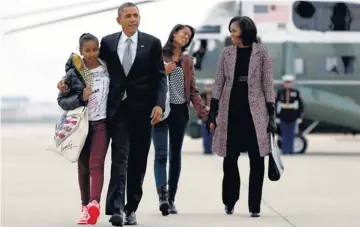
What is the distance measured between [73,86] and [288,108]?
12.7 metres

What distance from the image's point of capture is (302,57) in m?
22.4

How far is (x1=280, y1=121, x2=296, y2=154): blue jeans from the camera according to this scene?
2139cm

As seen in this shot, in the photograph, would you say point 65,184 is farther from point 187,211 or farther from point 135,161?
point 135,161

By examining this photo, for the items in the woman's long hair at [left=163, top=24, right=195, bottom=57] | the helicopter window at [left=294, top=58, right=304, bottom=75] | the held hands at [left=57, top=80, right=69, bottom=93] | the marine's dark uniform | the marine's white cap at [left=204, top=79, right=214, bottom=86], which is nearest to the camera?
the held hands at [left=57, top=80, right=69, bottom=93]

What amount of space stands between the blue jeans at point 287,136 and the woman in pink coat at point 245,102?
11.6 m

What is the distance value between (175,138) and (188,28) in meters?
0.98

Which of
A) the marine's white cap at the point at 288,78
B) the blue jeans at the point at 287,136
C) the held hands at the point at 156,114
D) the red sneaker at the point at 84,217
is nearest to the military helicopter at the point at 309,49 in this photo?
the marine's white cap at the point at 288,78

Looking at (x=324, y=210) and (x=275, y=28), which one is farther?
(x=275, y=28)

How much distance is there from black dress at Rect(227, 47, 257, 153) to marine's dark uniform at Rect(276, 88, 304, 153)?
11.5 meters

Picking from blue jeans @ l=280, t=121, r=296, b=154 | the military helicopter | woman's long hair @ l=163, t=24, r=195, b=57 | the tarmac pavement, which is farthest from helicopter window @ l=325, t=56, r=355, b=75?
woman's long hair @ l=163, t=24, r=195, b=57

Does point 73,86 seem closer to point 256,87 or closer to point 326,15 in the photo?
point 256,87

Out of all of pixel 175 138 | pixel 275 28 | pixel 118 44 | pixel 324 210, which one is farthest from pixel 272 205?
pixel 275 28

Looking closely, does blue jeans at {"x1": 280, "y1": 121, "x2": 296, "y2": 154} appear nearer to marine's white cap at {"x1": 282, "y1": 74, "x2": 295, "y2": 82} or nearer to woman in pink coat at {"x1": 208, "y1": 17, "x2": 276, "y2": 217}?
marine's white cap at {"x1": 282, "y1": 74, "x2": 295, "y2": 82}

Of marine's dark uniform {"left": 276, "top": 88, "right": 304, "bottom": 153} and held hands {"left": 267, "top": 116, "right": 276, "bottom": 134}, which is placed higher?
held hands {"left": 267, "top": 116, "right": 276, "bottom": 134}
